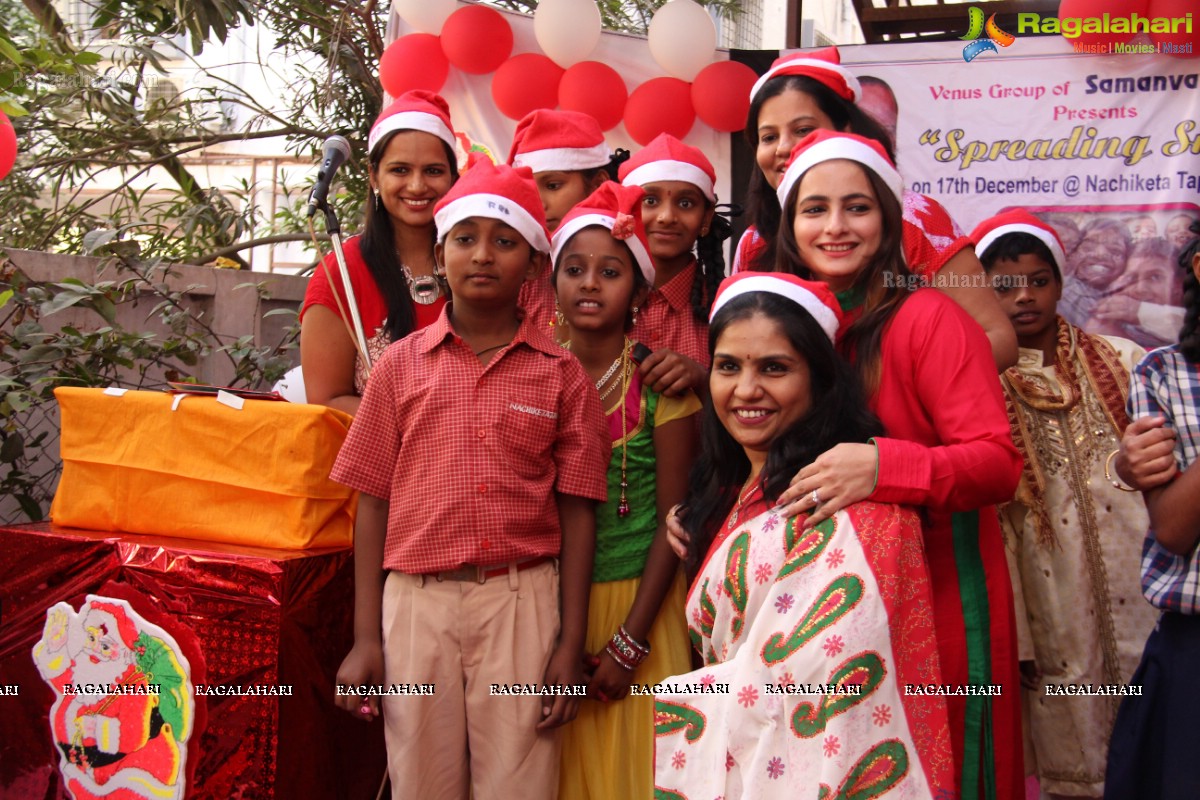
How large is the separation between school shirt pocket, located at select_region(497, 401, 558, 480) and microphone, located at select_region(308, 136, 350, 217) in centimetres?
81

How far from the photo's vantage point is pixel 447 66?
452cm

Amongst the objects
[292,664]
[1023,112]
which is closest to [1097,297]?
[1023,112]

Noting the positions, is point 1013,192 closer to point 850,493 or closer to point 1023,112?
point 1023,112

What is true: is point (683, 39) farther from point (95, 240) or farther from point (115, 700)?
point (115, 700)

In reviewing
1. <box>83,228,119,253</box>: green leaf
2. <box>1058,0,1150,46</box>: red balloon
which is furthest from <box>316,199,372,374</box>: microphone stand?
<box>1058,0,1150,46</box>: red balloon

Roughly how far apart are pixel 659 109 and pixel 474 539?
8.21 ft

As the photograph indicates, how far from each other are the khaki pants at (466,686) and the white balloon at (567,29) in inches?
105

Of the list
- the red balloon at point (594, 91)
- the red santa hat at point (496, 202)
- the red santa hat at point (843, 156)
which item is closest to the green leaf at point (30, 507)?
the red santa hat at point (496, 202)

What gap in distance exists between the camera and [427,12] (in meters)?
4.45

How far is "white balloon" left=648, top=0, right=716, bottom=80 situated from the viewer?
4.25 meters

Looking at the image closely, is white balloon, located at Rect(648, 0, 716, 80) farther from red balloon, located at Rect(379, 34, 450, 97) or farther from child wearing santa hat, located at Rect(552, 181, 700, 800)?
child wearing santa hat, located at Rect(552, 181, 700, 800)

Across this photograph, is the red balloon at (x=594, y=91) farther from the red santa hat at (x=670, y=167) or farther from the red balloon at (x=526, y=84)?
the red santa hat at (x=670, y=167)

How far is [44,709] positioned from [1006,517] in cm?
262

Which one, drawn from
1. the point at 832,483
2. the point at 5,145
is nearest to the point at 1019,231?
the point at 832,483
